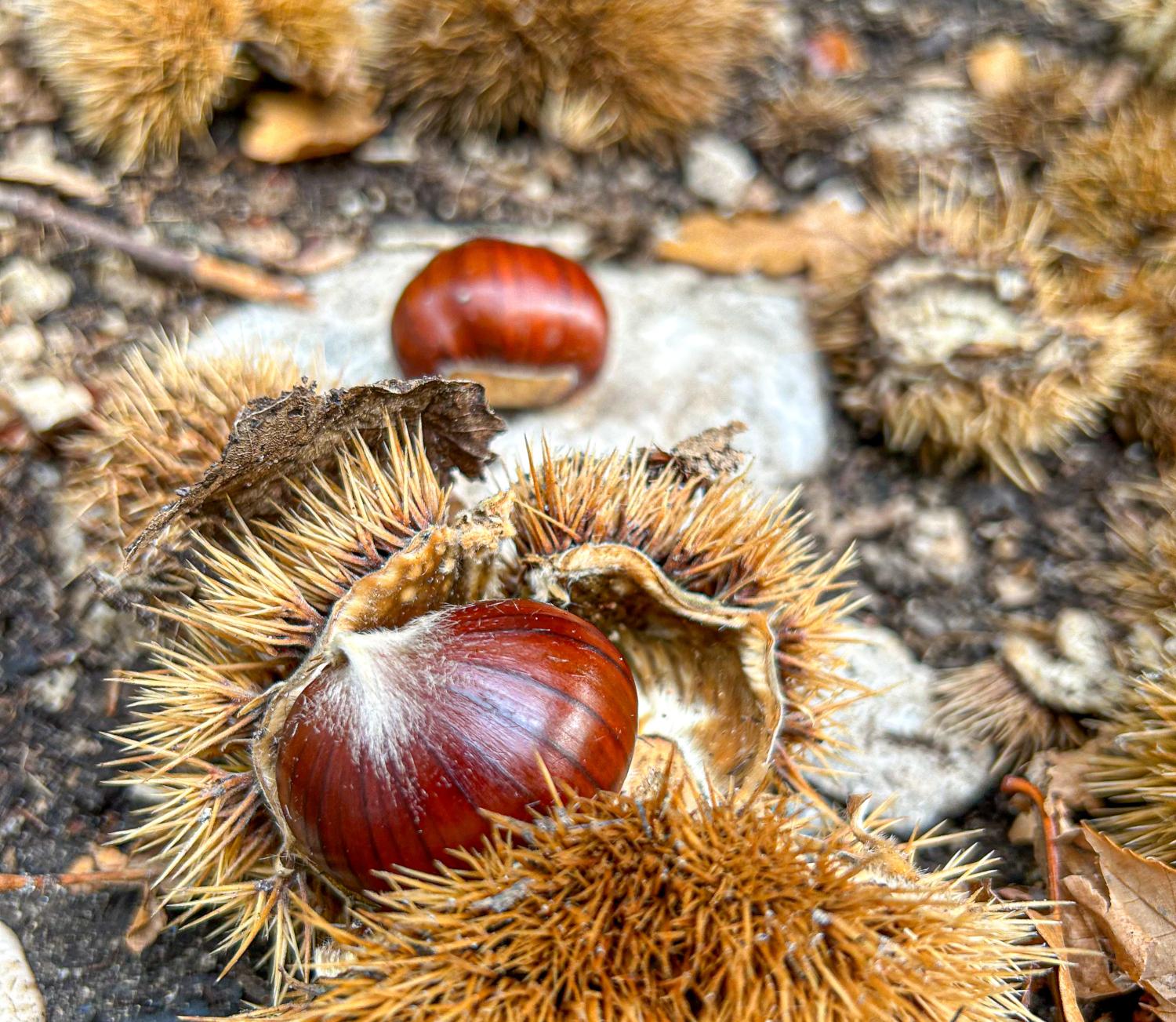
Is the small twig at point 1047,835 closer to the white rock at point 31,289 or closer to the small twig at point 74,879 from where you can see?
the small twig at point 74,879

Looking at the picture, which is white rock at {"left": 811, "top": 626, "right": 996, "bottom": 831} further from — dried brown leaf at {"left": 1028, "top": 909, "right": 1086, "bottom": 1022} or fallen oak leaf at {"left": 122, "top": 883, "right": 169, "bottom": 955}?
fallen oak leaf at {"left": 122, "top": 883, "right": 169, "bottom": 955}

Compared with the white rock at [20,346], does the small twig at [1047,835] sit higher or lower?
lower

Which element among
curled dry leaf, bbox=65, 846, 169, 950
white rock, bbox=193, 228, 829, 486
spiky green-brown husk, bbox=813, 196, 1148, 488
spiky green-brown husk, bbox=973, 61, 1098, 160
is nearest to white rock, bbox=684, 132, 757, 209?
white rock, bbox=193, 228, 829, 486

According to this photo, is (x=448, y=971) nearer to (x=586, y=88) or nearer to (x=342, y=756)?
(x=342, y=756)

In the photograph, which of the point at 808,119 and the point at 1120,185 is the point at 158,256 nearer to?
the point at 808,119

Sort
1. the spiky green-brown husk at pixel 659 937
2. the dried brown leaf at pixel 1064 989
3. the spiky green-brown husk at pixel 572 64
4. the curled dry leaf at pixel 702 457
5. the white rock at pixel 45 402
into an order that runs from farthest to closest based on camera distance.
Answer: the spiky green-brown husk at pixel 572 64
the white rock at pixel 45 402
the curled dry leaf at pixel 702 457
the dried brown leaf at pixel 1064 989
the spiky green-brown husk at pixel 659 937

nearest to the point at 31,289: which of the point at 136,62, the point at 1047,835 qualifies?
the point at 136,62

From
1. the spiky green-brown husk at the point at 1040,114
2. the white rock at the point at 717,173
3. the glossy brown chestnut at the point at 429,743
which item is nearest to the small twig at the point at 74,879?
the glossy brown chestnut at the point at 429,743
